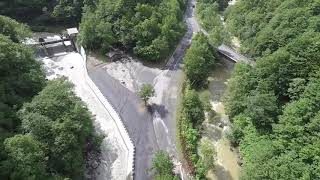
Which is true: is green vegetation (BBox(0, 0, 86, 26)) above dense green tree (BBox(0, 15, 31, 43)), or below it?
below

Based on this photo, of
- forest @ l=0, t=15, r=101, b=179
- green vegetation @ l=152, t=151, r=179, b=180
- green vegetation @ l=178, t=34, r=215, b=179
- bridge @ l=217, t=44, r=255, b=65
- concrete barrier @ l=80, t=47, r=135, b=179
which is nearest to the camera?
forest @ l=0, t=15, r=101, b=179

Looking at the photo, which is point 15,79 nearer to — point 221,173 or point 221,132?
point 221,173

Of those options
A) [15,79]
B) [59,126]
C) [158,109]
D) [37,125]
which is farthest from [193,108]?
[15,79]

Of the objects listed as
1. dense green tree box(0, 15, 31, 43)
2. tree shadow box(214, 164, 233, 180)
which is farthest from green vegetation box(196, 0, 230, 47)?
dense green tree box(0, 15, 31, 43)

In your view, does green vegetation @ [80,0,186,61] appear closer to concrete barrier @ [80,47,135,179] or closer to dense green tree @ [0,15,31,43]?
concrete barrier @ [80,47,135,179]

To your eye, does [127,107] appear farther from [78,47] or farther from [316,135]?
[316,135]

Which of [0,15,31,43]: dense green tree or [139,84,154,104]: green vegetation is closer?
[0,15,31,43]: dense green tree
